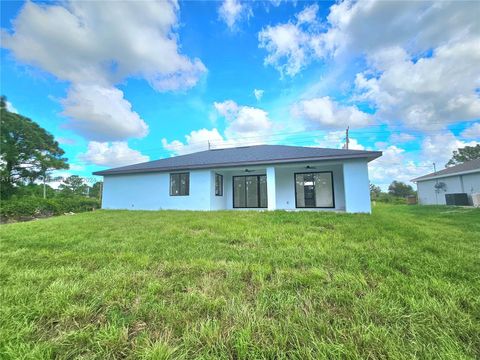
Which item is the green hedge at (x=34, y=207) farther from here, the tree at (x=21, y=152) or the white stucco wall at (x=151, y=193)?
the tree at (x=21, y=152)

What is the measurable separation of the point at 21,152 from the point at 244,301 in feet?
81.3

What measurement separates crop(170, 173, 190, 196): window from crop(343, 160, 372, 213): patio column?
7.72 m

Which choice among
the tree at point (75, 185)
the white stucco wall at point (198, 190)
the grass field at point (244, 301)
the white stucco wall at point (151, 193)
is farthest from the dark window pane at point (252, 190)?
the tree at point (75, 185)

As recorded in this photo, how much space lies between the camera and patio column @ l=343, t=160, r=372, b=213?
28.4 feet

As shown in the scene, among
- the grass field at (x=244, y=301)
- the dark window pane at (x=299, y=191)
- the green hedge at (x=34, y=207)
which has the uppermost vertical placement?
the dark window pane at (x=299, y=191)

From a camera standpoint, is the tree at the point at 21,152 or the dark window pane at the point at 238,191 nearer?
the dark window pane at the point at 238,191

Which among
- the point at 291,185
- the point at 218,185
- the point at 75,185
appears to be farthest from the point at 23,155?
the point at 75,185

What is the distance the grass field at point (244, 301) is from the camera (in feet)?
5.27

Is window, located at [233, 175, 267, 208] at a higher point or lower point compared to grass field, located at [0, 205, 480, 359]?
higher

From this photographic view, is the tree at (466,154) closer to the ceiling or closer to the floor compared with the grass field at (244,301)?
closer to the ceiling

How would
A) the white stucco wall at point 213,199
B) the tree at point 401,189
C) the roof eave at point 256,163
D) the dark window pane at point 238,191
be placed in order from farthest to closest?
the tree at point 401,189 < the dark window pane at point 238,191 < the white stucco wall at point 213,199 < the roof eave at point 256,163

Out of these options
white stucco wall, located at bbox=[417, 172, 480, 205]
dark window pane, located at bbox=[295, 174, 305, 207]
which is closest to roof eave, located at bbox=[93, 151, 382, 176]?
dark window pane, located at bbox=[295, 174, 305, 207]

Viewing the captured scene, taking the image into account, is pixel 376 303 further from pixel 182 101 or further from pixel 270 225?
pixel 182 101

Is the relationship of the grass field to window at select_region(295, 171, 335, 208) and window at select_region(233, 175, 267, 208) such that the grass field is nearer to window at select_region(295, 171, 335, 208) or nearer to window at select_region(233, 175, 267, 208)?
window at select_region(295, 171, 335, 208)
